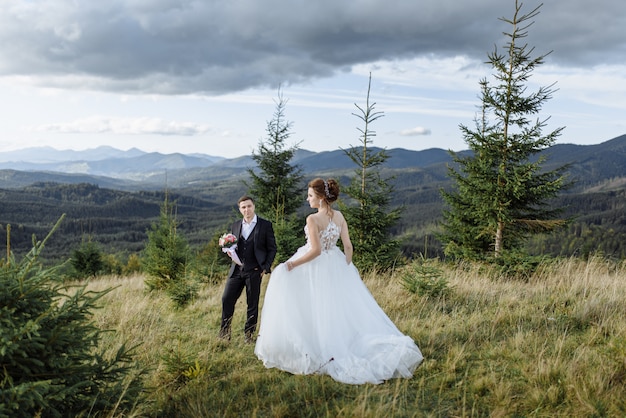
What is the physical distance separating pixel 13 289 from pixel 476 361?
4622 mm

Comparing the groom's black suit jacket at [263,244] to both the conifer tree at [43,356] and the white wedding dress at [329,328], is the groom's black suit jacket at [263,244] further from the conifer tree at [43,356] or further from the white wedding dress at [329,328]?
the conifer tree at [43,356]

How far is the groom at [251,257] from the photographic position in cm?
618

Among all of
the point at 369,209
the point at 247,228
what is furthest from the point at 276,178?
the point at 247,228

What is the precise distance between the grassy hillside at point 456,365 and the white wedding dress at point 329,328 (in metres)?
0.18

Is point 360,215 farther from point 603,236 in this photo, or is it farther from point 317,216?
point 603,236

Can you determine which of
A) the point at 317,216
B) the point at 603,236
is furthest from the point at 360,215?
the point at 603,236

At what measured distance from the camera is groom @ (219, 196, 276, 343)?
20.3ft

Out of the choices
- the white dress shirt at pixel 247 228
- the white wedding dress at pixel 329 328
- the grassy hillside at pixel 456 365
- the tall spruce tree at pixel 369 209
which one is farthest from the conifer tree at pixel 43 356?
the tall spruce tree at pixel 369 209

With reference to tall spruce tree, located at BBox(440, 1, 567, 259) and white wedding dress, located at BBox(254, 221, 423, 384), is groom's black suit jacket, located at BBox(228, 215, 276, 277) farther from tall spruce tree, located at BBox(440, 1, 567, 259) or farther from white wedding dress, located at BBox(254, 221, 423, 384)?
tall spruce tree, located at BBox(440, 1, 567, 259)

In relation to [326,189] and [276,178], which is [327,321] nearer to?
[326,189]

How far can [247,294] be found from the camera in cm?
625

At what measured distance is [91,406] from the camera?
131 inches

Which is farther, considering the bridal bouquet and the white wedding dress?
the bridal bouquet

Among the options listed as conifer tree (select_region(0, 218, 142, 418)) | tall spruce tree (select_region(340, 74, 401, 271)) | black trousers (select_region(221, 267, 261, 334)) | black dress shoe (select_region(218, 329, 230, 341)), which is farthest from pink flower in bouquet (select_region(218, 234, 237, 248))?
tall spruce tree (select_region(340, 74, 401, 271))
